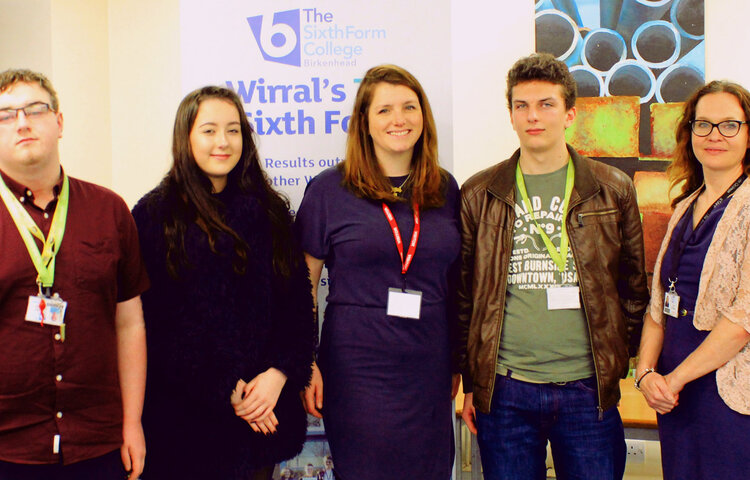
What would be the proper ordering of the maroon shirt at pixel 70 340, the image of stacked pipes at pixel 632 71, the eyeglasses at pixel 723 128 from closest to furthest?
the maroon shirt at pixel 70 340
the eyeglasses at pixel 723 128
the image of stacked pipes at pixel 632 71

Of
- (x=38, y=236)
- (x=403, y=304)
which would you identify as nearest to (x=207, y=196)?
(x=38, y=236)

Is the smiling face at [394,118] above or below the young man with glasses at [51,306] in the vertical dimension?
above

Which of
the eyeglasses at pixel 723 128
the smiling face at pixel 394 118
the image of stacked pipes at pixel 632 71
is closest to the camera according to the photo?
the eyeglasses at pixel 723 128

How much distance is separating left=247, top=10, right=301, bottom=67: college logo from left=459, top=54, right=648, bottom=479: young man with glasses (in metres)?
0.93

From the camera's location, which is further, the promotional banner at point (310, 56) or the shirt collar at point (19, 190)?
the promotional banner at point (310, 56)

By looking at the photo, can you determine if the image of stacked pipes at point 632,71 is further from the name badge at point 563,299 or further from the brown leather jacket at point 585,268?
the name badge at point 563,299

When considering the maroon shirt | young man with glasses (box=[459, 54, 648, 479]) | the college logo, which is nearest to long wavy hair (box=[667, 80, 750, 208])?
young man with glasses (box=[459, 54, 648, 479])

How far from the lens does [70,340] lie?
1471mm

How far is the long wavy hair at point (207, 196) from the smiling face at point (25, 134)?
0.38 metres

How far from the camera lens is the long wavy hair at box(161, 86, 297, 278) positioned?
1.71 metres

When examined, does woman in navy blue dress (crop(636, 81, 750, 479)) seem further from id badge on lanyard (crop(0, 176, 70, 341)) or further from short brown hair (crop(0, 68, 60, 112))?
short brown hair (crop(0, 68, 60, 112))

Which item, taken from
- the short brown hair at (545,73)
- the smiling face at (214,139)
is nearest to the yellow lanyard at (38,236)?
the smiling face at (214,139)

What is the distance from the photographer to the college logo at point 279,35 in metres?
2.41

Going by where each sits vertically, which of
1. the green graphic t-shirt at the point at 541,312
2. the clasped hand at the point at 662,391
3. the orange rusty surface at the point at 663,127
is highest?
the orange rusty surface at the point at 663,127
